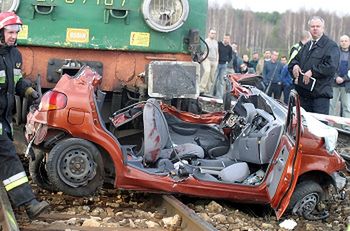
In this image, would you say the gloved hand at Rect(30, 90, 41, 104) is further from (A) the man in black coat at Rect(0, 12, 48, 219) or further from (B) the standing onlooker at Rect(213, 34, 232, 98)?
(B) the standing onlooker at Rect(213, 34, 232, 98)

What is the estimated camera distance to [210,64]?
603 inches

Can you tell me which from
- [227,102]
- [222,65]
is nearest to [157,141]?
[227,102]

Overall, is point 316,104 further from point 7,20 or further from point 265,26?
point 265,26

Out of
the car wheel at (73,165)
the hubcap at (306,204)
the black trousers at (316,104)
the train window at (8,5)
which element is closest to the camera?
the car wheel at (73,165)

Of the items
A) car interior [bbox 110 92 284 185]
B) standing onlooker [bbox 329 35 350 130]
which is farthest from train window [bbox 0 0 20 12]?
standing onlooker [bbox 329 35 350 130]

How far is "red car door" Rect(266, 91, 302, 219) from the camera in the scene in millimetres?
4828

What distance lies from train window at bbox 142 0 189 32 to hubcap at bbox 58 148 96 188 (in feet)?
7.48

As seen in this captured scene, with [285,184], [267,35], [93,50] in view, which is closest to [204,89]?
[93,50]

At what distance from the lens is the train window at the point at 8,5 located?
262 inches

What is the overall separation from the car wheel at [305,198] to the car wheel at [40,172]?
204 cm

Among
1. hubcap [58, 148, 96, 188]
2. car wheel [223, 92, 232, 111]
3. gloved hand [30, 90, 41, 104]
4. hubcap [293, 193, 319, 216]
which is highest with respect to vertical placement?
gloved hand [30, 90, 41, 104]

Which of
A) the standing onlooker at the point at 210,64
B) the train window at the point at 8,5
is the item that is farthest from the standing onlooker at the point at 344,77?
the train window at the point at 8,5

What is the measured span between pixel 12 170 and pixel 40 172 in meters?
0.89

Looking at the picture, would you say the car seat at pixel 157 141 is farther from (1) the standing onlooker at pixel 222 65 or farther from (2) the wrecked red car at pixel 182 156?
(1) the standing onlooker at pixel 222 65
